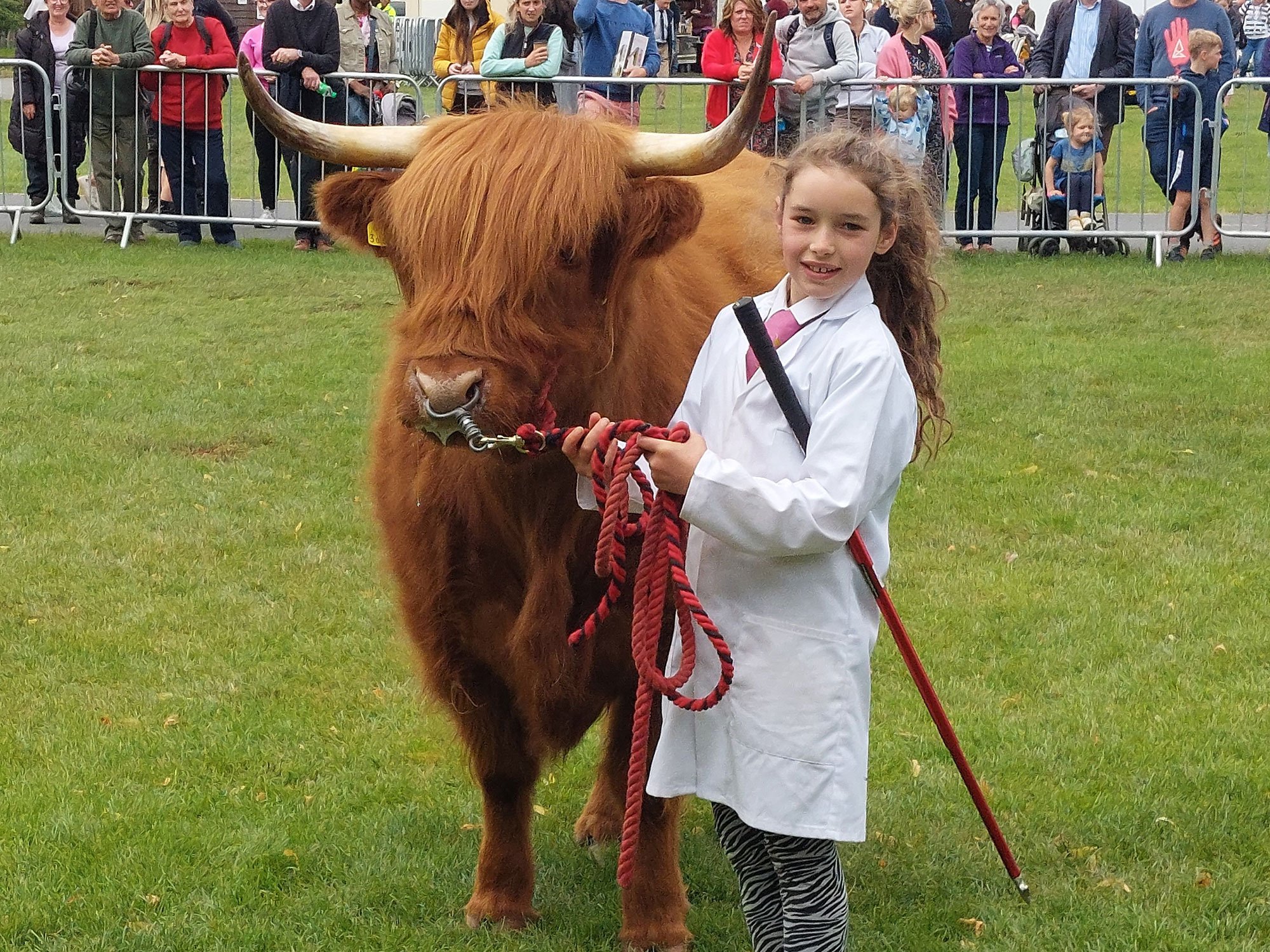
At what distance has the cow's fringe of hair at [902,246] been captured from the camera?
3.07 meters

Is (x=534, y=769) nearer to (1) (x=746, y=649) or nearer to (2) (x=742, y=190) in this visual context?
(1) (x=746, y=649)

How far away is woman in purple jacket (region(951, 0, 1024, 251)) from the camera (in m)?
13.6

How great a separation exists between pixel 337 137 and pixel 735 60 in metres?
10.0

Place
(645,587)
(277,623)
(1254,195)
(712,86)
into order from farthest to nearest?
(1254,195), (712,86), (277,623), (645,587)

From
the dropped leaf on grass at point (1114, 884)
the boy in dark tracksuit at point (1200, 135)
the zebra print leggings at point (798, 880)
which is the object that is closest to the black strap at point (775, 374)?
the zebra print leggings at point (798, 880)

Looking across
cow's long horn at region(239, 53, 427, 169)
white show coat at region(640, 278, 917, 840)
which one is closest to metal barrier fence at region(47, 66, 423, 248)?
cow's long horn at region(239, 53, 427, 169)

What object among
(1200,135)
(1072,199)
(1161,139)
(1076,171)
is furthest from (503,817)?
(1161,139)

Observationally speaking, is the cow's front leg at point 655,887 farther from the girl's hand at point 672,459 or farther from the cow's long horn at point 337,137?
the cow's long horn at point 337,137

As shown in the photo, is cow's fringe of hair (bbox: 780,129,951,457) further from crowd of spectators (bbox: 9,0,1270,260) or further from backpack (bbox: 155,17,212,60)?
backpack (bbox: 155,17,212,60)

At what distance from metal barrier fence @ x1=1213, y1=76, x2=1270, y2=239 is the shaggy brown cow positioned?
10.3m

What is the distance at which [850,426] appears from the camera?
2893 mm

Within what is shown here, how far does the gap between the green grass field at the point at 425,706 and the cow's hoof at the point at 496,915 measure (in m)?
0.05

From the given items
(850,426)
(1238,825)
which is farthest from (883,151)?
(1238,825)

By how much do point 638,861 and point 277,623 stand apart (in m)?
2.38
